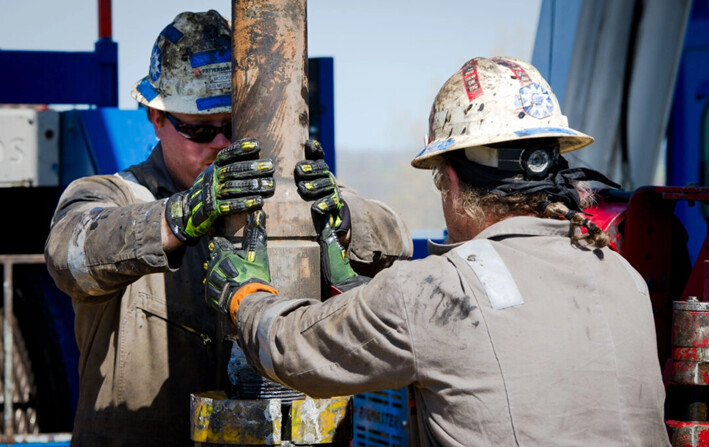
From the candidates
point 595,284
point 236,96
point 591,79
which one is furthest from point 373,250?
point 591,79

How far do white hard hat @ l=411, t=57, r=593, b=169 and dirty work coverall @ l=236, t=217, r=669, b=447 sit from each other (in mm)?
288

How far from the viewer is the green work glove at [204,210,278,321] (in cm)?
232

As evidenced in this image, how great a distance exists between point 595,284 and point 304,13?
1104 mm

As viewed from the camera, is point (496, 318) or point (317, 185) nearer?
point (496, 318)

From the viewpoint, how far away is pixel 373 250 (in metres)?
3.03

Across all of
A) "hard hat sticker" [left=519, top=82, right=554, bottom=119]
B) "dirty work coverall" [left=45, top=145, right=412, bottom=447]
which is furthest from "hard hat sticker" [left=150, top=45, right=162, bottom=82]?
"hard hat sticker" [left=519, top=82, right=554, bottom=119]

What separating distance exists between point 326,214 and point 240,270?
0.35 m

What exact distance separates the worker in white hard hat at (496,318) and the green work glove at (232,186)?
0.28ft

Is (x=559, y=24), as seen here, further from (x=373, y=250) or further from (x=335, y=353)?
(x=335, y=353)

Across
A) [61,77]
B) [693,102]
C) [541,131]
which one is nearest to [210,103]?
[541,131]

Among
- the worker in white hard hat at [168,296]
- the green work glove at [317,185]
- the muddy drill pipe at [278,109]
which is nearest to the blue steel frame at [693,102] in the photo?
the worker in white hard hat at [168,296]

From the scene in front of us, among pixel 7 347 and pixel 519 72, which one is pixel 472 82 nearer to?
pixel 519 72

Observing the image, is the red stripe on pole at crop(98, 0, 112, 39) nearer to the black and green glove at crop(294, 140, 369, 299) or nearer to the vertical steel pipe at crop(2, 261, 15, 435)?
the vertical steel pipe at crop(2, 261, 15, 435)

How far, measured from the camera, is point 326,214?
2574 mm
